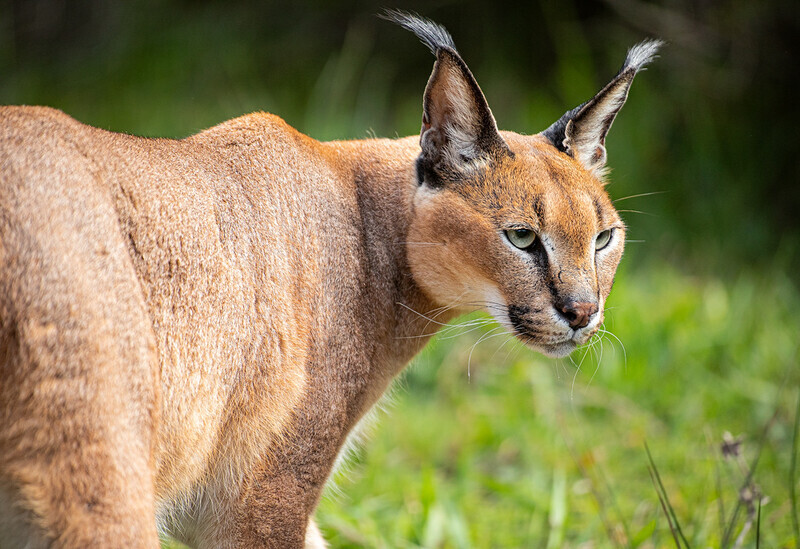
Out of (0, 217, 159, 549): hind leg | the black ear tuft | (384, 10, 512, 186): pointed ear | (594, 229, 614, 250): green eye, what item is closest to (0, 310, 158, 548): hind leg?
(0, 217, 159, 549): hind leg

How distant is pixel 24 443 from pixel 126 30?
28.0 ft

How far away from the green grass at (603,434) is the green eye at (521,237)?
3.20 ft

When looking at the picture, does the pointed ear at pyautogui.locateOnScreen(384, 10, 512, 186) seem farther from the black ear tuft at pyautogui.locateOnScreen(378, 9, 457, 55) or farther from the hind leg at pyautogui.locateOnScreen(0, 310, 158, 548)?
the hind leg at pyautogui.locateOnScreen(0, 310, 158, 548)

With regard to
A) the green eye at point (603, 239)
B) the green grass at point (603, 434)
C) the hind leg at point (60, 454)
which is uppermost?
the green eye at point (603, 239)

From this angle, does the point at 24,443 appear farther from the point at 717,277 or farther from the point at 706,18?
the point at 706,18

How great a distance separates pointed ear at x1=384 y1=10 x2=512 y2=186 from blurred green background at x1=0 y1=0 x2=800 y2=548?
2.24ft

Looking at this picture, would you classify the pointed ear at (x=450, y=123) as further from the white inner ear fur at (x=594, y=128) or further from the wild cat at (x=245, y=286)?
the white inner ear fur at (x=594, y=128)

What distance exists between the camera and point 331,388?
3.17m

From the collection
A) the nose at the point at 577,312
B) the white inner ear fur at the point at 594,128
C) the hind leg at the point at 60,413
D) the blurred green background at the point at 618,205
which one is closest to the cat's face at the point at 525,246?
the nose at the point at 577,312

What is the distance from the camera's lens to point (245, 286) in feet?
9.80

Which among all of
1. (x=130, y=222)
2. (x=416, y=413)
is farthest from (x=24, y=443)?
(x=416, y=413)

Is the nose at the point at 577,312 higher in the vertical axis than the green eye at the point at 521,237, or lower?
lower

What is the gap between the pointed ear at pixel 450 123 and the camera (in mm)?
3293

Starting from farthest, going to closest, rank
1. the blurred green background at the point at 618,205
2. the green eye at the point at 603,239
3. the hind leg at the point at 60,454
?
the blurred green background at the point at 618,205, the green eye at the point at 603,239, the hind leg at the point at 60,454
